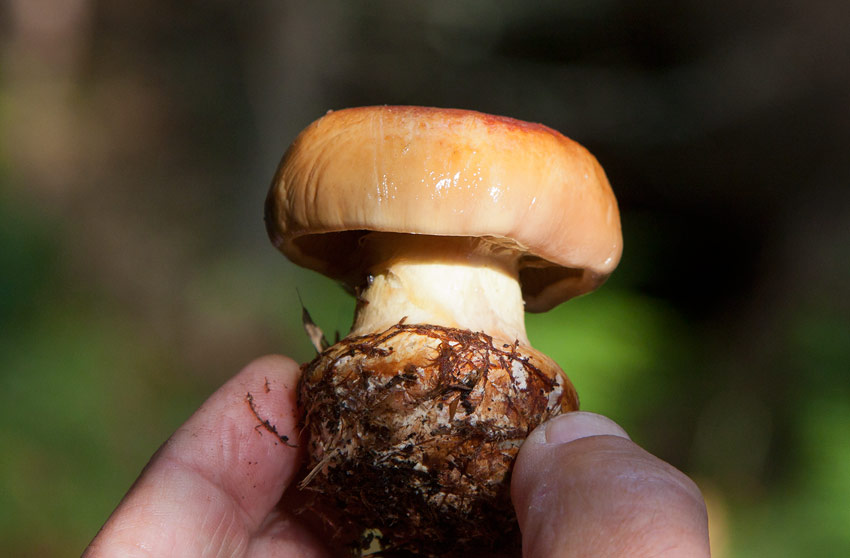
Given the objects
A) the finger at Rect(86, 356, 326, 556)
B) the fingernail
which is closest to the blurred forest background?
the finger at Rect(86, 356, 326, 556)

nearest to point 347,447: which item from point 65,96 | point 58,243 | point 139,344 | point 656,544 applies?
point 656,544

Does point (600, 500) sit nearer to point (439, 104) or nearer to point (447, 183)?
point (447, 183)

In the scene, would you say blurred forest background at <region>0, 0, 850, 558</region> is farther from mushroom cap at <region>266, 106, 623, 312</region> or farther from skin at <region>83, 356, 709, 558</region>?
mushroom cap at <region>266, 106, 623, 312</region>

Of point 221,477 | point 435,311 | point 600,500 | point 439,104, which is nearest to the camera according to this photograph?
point 600,500

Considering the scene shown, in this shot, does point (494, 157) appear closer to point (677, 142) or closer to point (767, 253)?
point (767, 253)

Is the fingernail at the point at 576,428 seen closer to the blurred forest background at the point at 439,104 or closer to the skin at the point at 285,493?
the skin at the point at 285,493

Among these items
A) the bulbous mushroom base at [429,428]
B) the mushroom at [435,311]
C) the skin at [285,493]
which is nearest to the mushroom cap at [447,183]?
the mushroom at [435,311]

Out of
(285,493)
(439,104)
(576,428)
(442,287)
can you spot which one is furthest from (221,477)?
(439,104)
